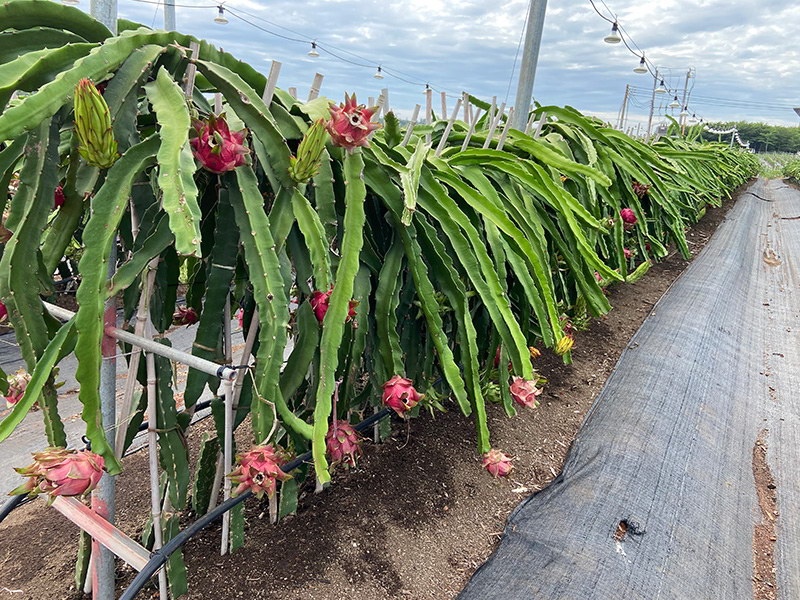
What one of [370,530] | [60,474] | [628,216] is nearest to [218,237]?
[60,474]

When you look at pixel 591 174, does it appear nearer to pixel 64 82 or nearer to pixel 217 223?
pixel 217 223

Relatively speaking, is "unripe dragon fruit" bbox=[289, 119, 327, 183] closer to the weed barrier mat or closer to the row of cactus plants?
the row of cactus plants

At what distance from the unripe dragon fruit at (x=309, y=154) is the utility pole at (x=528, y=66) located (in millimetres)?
1465

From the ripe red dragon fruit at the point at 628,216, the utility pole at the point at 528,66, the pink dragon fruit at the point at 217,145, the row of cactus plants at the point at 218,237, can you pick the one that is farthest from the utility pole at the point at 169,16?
the pink dragon fruit at the point at 217,145

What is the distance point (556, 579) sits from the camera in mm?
1060

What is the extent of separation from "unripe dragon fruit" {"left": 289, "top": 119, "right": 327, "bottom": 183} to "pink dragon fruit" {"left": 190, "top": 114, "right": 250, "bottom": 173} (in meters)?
0.07

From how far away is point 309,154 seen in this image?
737 mm

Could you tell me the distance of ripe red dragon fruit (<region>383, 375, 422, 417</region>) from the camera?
0.93 metres

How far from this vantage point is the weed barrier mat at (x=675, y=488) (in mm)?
1090

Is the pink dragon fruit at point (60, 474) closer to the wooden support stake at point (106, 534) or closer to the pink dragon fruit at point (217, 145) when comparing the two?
the wooden support stake at point (106, 534)

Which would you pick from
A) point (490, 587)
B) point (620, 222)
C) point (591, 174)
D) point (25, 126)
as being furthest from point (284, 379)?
point (620, 222)

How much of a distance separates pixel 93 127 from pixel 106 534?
607 mm

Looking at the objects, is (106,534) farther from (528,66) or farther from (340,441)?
(528,66)

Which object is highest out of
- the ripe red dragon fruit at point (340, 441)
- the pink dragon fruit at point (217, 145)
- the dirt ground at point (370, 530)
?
the pink dragon fruit at point (217, 145)
